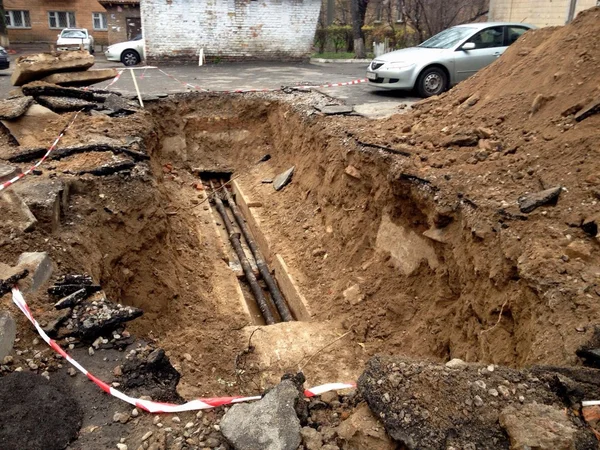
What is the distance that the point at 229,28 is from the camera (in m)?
19.5

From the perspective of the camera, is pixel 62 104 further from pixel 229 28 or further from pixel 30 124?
pixel 229 28

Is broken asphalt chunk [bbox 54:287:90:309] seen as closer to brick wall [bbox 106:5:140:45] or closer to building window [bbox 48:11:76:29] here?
brick wall [bbox 106:5:140:45]

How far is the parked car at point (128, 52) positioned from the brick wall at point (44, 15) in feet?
54.5

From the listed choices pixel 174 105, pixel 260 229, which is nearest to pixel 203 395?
pixel 260 229

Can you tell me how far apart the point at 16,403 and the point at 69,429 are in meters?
0.41

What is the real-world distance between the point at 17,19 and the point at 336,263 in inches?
1418

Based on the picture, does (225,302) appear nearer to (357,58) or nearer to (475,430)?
(475,430)

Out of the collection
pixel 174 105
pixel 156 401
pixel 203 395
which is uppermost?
pixel 174 105

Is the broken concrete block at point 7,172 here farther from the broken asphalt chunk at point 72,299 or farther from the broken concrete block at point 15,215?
the broken asphalt chunk at point 72,299

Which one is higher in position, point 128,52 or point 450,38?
point 450,38

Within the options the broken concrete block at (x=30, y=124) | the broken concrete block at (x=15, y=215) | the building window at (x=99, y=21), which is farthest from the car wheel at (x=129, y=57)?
the building window at (x=99, y=21)

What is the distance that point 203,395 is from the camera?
4.41 metres

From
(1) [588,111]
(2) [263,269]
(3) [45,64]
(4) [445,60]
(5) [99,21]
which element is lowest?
(2) [263,269]

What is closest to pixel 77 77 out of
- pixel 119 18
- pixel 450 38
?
pixel 450 38
